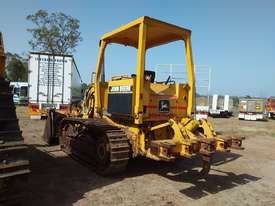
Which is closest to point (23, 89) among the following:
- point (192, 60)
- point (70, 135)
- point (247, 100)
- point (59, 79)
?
point (59, 79)

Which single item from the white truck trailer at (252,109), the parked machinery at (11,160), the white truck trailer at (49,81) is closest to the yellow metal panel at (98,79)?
the parked machinery at (11,160)

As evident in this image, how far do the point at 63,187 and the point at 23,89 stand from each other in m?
31.9

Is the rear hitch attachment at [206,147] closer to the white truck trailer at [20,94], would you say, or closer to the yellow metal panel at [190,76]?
the yellow metal panel at [190,76]

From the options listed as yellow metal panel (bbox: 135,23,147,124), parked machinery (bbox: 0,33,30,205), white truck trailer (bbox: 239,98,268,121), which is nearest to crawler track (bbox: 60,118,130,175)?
yellow metal panel (bbox: 135,23,147,124)

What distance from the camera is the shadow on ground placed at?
5106 millimetres

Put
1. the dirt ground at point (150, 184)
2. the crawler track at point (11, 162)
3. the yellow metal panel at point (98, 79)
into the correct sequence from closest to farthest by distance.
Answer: the crawler track at point (11, 162) → the dirt ground at point (150, 184) → the yellow metal panel at point (98, 79)

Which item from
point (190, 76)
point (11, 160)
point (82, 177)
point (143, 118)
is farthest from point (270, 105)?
point (11, 160)

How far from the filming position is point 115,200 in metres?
5.00

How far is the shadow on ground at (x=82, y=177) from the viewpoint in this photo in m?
5.11

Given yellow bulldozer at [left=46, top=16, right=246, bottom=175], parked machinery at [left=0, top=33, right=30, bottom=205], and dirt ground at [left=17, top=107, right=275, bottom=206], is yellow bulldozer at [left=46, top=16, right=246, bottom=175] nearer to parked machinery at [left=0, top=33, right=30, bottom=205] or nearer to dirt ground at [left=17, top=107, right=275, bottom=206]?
dirt ground at [left=17, top=107, right=275, bottom=206]

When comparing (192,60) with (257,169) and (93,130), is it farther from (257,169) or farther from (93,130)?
(257,169)

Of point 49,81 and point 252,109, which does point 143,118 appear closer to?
point 49,81

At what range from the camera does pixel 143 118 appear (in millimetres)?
6145

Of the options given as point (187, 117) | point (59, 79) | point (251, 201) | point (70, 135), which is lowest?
point (251, 201)
